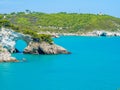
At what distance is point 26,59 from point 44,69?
1171cm

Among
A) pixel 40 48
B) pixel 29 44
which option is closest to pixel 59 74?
pixel 40 48

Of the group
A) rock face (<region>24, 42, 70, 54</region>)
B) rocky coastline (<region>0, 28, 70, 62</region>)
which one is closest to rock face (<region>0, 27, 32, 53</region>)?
rocky coastline (<region>0, 28, 70, 62</region>)

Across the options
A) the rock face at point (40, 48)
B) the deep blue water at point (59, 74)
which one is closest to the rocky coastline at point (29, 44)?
the rock face at point (40, 48)

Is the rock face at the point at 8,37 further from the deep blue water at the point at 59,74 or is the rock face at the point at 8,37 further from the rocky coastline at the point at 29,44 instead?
the deep blue water at the point at 59,74

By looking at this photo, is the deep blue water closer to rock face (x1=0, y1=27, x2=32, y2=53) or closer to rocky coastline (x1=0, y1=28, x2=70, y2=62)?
rocky coastline (x1=0, y1=28, x2=70, y2=62)

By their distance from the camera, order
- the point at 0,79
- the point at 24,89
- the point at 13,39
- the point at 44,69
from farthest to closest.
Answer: the point at 13,39, the point at 44,69, the point at 0,79, the point at 24,89

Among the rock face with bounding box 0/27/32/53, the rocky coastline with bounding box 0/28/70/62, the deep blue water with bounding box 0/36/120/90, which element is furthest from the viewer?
the rocky coastline with bounding box 0/28/70/62

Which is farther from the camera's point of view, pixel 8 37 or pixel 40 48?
pixel 40 48

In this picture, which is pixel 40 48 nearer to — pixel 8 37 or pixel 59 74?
pixel 8 37

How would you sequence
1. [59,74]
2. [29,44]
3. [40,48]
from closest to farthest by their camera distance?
[59,74] < [40,48] < [29,44]

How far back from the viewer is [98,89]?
51688 millimetres

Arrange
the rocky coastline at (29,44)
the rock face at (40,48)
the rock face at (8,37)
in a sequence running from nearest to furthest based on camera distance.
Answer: the rock face at (8,37)
the rocky coastline at (29,44)
the rock face at (40,48)

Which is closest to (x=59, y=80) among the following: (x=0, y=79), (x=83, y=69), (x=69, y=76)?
(x=69, y=76)

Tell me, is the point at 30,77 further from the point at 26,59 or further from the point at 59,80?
the point at 26,59
